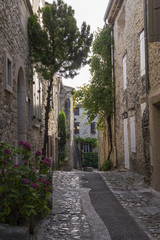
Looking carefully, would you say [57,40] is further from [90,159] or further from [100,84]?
[90,159]

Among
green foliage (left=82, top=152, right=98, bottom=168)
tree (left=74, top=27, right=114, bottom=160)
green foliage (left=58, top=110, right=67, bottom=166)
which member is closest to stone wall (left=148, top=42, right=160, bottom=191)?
tree (left=74, top=27, right=114, bottom=160)

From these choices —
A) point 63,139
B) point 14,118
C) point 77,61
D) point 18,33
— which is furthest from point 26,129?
point 63,139

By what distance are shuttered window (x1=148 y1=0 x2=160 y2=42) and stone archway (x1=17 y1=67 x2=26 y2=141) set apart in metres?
3.60

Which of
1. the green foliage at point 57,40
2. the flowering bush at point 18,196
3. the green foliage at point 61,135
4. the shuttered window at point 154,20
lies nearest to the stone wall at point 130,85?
the green foliage at point 57,40

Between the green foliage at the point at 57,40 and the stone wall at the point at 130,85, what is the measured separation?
4.89 ft

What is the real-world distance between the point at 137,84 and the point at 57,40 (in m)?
2.85

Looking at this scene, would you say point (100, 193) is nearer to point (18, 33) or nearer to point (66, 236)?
point (66, 236)

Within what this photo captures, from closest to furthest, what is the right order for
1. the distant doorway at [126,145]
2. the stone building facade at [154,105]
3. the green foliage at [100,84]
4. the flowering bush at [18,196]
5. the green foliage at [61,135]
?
the flowering bush at [18,196]
the stone building facade at [154,105]
the distant doorway at [126,145]
the green foliage at [100,84]
the green foliage at [61,135]

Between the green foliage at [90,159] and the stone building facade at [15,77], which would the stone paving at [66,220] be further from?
the green foliage at [90,159]

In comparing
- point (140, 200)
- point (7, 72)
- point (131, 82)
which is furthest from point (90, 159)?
point (7, 72)

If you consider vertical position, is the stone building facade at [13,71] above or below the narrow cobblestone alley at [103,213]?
above

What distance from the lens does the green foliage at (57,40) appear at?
975 centimetres

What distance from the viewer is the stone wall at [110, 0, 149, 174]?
927 centimetres

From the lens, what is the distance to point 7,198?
3641 millimetres
